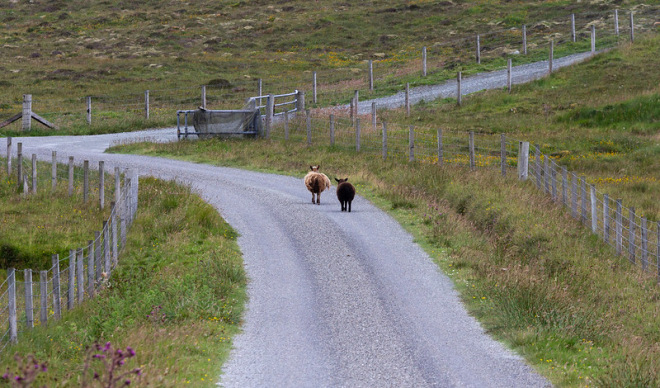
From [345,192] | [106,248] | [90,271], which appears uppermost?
[345,192]

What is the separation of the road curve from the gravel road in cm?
2

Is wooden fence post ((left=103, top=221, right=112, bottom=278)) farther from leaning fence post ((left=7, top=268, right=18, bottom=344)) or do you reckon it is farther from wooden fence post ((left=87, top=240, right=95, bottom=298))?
leaning fence post ((left=7, top=268, right=18, bottom=344))

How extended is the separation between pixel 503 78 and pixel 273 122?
48.1 ft

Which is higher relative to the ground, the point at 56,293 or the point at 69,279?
the point at 69,279

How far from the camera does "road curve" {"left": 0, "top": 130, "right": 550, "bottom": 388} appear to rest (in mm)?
8695

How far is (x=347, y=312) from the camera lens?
11109 millimetres

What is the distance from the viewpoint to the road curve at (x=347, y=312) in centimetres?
870

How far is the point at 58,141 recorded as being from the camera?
1216 inches

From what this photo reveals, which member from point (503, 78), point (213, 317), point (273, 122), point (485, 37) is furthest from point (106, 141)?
point (485, 37)

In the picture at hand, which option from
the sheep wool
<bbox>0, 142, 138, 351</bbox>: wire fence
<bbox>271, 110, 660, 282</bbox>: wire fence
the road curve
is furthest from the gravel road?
<bbox>271, 110, 660, 282</bbox>: wire fence

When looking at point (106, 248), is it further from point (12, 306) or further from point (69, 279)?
point (12, 306)

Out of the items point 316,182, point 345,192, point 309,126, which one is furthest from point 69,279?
A: point 309,126

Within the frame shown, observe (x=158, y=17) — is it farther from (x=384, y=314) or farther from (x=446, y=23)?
(x=384, y=314)

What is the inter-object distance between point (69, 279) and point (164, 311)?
1.49 meters
